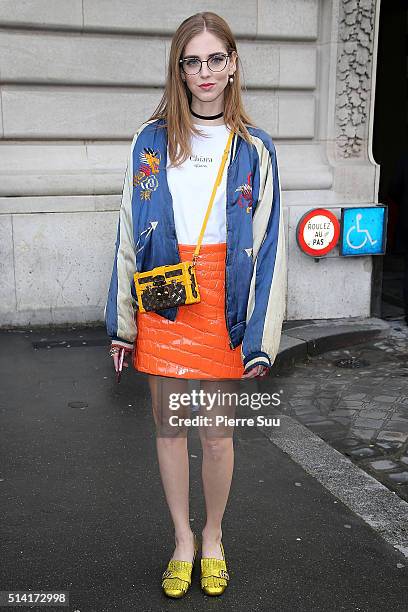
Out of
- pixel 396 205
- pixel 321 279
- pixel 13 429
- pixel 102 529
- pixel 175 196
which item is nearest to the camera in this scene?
pixel 175 196

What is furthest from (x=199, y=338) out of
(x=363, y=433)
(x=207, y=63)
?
(x=363, y=433)

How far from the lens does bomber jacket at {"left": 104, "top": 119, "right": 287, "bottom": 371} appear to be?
2.81 meters

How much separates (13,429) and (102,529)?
1.42m

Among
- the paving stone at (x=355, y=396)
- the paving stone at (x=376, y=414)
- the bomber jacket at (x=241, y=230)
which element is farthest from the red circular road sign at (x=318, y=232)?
the bomber jacket at (x=241, y=230)

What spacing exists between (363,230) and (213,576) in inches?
199

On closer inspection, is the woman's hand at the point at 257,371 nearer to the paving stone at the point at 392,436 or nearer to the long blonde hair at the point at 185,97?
the long blonde hair at the point at 185,97

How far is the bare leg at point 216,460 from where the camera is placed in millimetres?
2945

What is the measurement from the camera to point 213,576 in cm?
302

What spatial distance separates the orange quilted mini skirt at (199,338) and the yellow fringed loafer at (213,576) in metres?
0.76

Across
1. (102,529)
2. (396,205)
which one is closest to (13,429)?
(102,529)

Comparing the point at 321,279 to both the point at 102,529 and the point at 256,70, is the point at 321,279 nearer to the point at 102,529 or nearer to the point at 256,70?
the point at 256,70

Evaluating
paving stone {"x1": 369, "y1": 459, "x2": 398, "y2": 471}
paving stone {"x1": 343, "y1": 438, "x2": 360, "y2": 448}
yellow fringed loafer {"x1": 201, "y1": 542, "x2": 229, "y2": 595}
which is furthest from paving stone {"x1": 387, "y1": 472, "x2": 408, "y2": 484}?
yellow fringed loafer {"x1": 201, "y1": 542, "x2": 229, "y2": 595}

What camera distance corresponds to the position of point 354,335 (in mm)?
7109

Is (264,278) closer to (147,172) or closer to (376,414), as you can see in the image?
(147,172)
